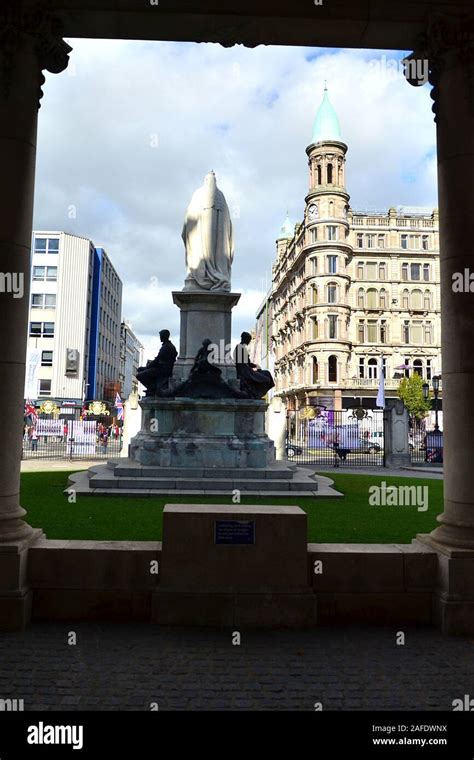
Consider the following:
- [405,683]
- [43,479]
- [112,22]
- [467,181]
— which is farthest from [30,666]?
[43,479]

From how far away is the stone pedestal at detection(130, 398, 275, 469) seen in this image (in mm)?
14250

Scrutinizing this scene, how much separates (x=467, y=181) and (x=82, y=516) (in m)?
7.85

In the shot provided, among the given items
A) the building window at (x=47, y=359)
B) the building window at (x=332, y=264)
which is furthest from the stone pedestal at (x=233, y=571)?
the building window at (x=332, y=264)

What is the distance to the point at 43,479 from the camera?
55.0ft

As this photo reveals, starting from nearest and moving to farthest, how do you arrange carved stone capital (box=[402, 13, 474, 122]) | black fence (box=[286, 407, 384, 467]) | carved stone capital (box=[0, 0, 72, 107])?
1. carved stone capital (box=[0, 0, 72, 107])
2. carved stone capital (box=[402, 13, 474, 122])
3. black fence (box=[286, 407, 384, 467])

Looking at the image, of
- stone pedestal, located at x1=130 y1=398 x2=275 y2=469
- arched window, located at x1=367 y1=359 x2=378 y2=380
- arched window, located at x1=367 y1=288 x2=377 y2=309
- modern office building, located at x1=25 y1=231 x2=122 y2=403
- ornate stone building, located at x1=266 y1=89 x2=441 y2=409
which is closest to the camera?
stone pedestal, located at x1=130 y1=398 x2=275 y2=469

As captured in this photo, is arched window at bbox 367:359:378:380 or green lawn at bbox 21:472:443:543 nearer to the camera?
green lawn at bbox 21:472:443:543

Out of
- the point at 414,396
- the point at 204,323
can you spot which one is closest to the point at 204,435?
the point at 204,323

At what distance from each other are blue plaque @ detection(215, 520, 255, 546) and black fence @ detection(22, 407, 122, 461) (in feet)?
79.6

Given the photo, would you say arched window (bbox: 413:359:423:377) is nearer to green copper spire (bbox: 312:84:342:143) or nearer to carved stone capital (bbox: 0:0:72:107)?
green copper spire (bbox: 312:84:342:143)

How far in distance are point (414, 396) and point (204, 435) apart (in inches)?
2053

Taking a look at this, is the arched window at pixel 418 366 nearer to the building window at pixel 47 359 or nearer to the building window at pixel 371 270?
the building window at pixel 371 270

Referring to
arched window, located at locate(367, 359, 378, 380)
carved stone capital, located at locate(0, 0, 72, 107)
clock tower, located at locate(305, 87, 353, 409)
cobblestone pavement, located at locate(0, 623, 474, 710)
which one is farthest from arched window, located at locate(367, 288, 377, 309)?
cobblestone pavement, located at locate(0, 623, 474, 710)
